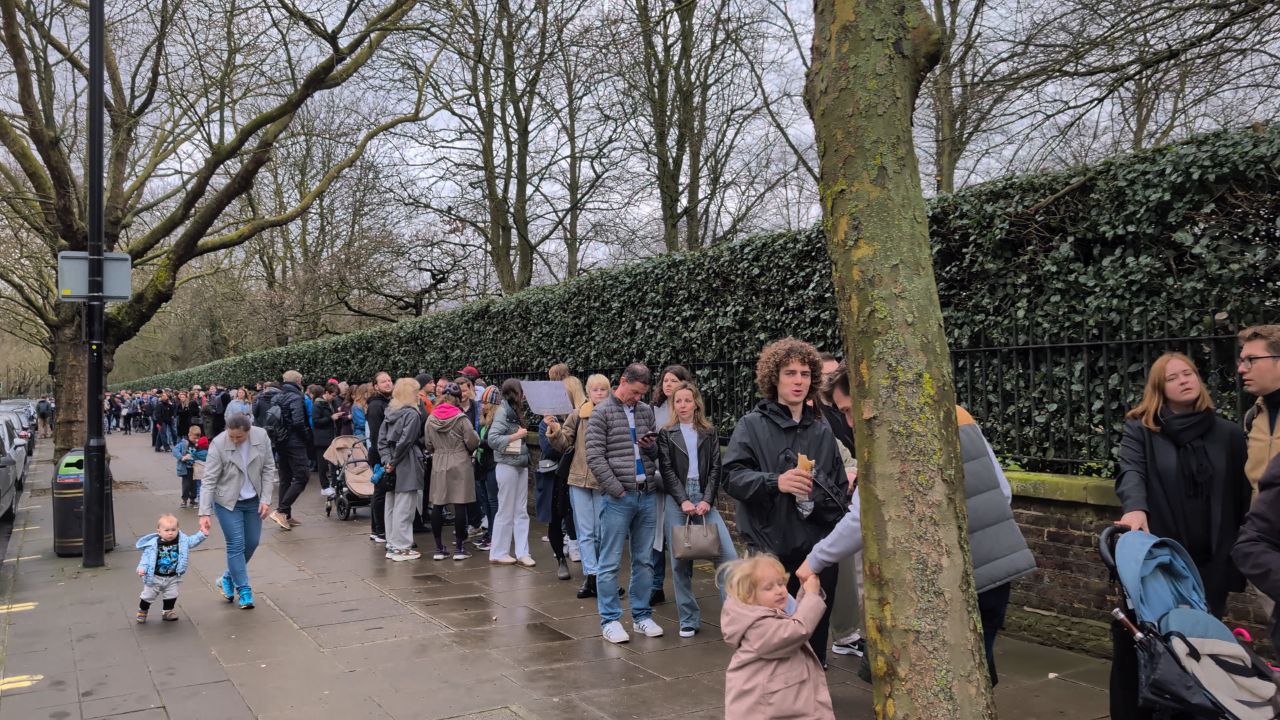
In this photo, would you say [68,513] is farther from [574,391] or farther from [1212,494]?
[1212,494]

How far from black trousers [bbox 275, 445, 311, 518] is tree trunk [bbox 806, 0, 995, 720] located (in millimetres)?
10085

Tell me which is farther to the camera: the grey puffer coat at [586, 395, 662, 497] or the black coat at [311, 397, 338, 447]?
the black coat at [311, 397, 338, 447]

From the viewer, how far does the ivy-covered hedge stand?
527cm

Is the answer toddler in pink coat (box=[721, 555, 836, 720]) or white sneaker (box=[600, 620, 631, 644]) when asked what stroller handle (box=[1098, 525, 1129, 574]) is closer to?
toddler in pink coat (box=[721, 555, 836, 720])

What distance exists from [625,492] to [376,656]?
1.95m

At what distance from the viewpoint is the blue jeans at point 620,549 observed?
639 centimetres

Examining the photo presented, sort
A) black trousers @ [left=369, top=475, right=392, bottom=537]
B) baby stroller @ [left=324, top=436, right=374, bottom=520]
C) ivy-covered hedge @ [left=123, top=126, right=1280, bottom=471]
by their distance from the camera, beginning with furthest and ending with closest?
1. baby stroller @ [left=324, top=436, right=374, bottom=520]
2. black trousers @ [left=369, top=475, right=392, bottom=537]
3. ivy-covered hedge @ [left=123, top=126, right=1280, bottom=471]

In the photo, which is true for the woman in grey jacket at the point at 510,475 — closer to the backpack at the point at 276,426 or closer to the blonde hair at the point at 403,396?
the blonde hair at the point at 403,396

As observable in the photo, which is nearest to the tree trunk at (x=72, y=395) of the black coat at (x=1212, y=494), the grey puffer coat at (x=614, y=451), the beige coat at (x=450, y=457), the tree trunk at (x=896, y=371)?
the beige coat at (x=450, y=457)

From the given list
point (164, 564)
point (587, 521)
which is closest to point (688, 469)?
point (587, 521)

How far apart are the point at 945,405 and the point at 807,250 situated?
213 inches

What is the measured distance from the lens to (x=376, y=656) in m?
6.06

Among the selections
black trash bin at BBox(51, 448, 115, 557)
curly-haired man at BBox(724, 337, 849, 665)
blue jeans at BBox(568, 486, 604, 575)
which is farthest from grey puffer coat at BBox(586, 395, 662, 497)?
black trash bin at BBox(51, 448, 115, 557)

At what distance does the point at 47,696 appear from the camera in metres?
5.35
